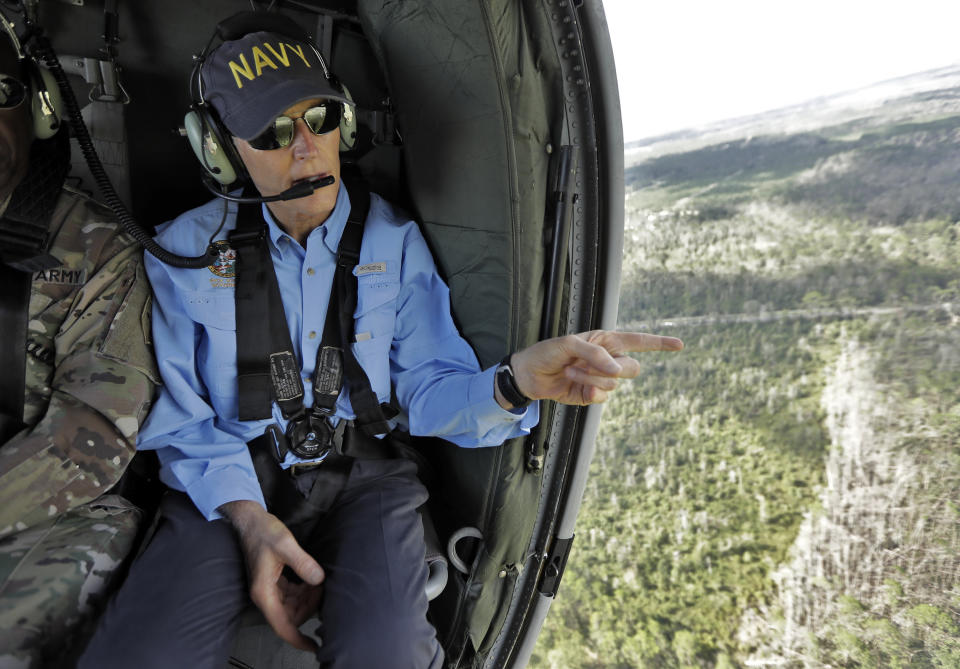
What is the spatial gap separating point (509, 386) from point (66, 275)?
3.15 feet

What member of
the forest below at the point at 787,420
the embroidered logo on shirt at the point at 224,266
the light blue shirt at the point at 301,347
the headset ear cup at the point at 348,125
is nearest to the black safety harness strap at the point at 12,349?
the light blue shirt at the point at 301,347

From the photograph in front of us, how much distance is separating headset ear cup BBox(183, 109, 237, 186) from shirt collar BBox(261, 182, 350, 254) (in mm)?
144

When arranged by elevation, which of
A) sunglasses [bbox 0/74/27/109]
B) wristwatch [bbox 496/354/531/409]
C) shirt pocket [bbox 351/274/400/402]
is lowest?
wristwatch [bbox 496/354/531/409]

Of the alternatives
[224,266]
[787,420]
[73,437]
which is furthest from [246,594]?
[787,420]

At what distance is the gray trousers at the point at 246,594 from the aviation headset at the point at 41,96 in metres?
0.82

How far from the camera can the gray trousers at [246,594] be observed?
0.99 metres

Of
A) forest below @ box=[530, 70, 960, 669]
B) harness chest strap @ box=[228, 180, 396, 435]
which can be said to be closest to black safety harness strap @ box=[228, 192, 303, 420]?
harness chest strap @ box=[228, 180, 396, 435]

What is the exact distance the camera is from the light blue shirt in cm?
121

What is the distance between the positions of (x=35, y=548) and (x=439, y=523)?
849 millimetres

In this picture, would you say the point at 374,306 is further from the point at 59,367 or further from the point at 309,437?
the point at 59,367

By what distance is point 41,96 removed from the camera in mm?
1172

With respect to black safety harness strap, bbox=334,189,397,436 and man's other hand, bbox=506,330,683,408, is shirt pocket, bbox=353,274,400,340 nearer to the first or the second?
black safety harness strap, bbox=334,189,397,436

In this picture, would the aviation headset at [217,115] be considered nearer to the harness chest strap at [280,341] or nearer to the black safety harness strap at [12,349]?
the harness chest strap at [280,341]

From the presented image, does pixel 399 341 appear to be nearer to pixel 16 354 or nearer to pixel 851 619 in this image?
pixel 16 354
